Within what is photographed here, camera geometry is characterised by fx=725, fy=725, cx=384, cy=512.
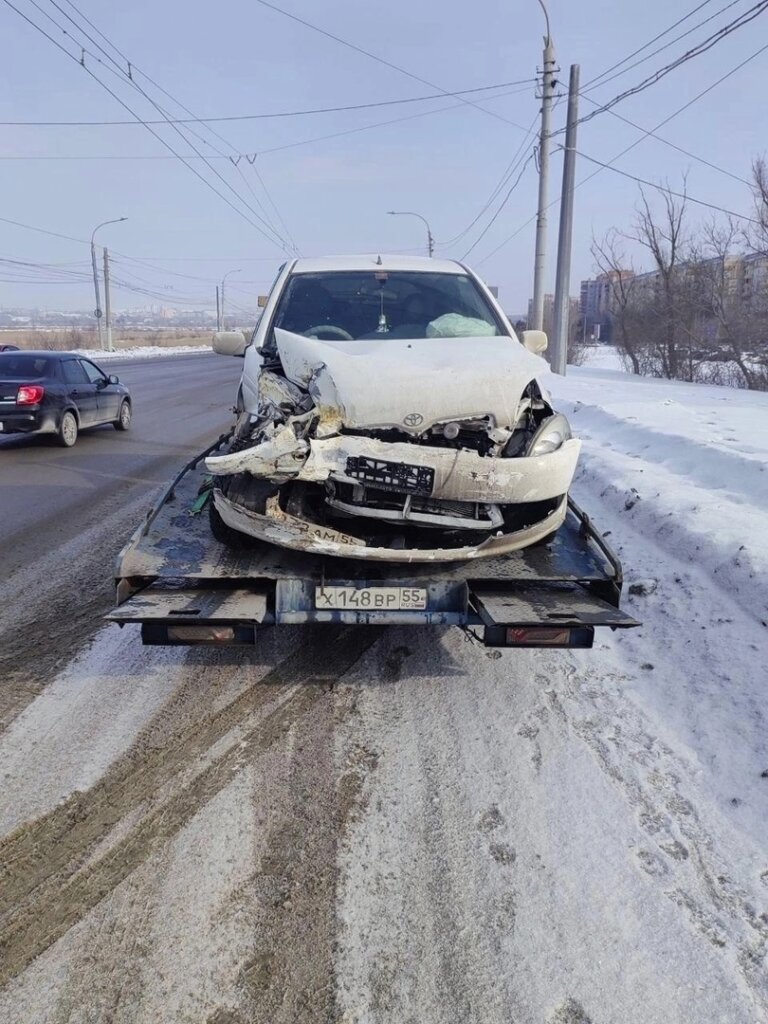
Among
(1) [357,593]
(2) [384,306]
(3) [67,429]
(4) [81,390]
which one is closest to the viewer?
(1) [357,593]

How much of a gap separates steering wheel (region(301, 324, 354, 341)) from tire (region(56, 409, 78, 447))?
7.90m

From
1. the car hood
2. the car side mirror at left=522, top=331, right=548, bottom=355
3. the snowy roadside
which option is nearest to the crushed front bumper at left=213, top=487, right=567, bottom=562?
the car hood

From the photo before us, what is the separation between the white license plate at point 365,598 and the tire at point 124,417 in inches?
452

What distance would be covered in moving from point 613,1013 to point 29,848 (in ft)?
6.61

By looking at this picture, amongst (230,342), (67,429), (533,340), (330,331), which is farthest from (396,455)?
(67,429)

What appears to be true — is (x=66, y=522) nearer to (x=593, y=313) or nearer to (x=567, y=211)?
(x=567, y=211)

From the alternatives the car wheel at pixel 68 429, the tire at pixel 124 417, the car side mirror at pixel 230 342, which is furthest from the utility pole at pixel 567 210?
the car side mirror at pixel 230 342

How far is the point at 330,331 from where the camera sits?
17.1 feet

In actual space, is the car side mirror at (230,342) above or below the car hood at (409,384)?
above

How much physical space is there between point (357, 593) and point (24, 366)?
35.1 feet

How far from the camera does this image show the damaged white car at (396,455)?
3.38 meters

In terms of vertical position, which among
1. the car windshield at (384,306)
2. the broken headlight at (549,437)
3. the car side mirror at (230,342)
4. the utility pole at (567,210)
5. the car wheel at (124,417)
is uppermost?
the utility pole at (567,210)

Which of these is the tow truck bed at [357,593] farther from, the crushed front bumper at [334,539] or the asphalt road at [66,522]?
the asphalt road at [66,522]

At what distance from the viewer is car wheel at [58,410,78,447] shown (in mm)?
11703
